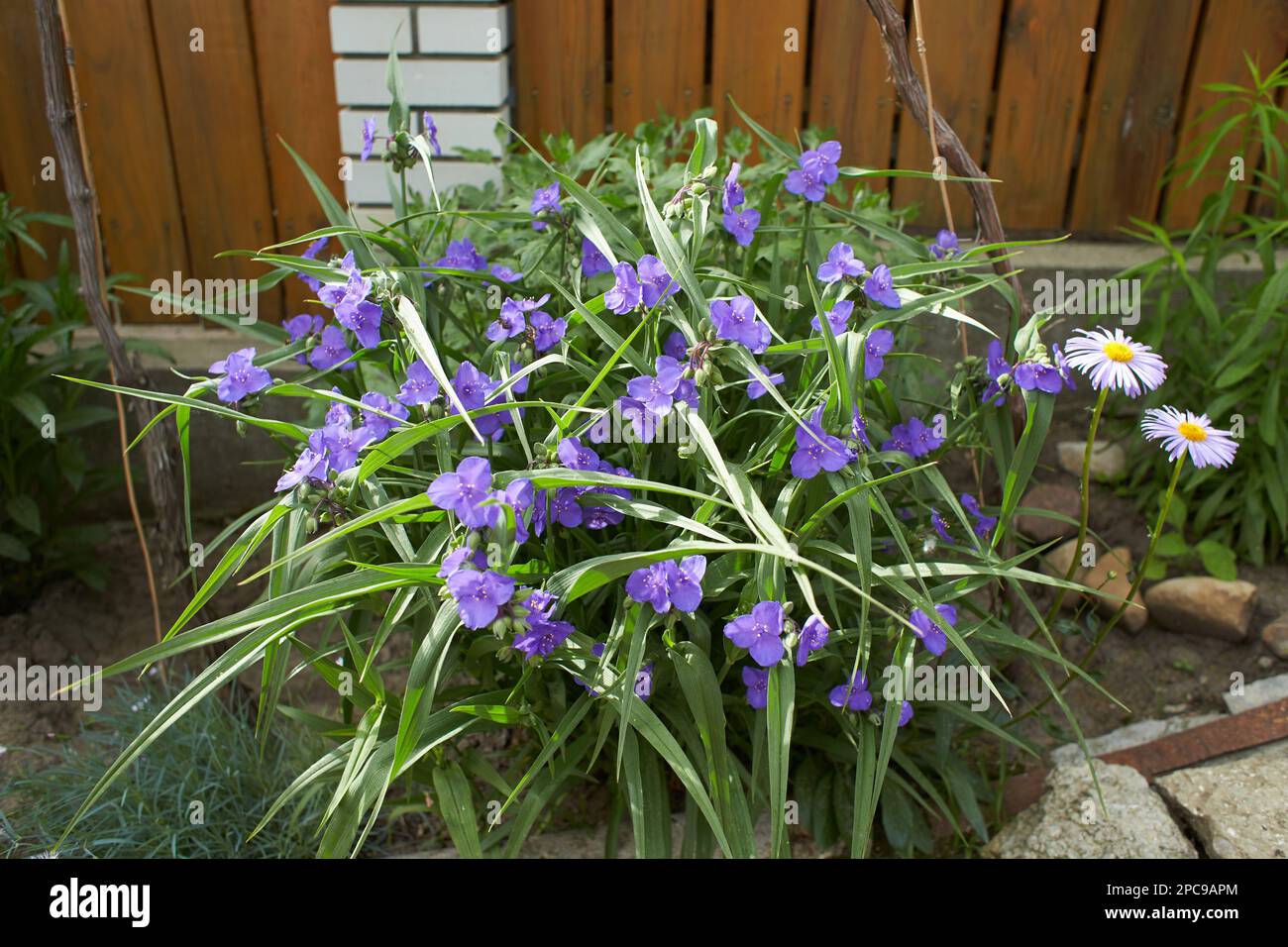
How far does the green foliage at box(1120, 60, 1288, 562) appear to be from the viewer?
2.29 meters

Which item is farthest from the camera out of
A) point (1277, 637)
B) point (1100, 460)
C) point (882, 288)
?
point (1100, 460)

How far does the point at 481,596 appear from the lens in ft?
3.96

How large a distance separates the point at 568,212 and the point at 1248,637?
1.69m

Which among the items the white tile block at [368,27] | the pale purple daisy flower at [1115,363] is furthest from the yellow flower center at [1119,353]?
the white tile block at [368,27]

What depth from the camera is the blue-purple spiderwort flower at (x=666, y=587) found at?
4.40 ft

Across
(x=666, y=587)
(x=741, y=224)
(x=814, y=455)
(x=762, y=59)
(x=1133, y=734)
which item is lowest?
(x=1133, y=734)

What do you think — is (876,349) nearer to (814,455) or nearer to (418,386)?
(814,455)

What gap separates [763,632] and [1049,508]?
1.52 m

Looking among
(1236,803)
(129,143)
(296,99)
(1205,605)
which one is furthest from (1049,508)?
(129,143)

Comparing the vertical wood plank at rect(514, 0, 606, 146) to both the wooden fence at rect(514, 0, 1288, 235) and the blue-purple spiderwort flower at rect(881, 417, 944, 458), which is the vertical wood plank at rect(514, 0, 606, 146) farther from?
the blue-purple spiderwort flower at rect(881, 417, 944, 458)

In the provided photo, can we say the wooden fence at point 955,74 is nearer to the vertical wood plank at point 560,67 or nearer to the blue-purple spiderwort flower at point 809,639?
the vertical wood plank at point 560,67

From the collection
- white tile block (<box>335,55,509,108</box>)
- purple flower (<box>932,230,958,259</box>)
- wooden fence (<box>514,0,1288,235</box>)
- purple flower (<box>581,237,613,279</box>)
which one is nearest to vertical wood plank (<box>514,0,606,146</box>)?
wooden fence (<box>514,0,1288,235</box>)

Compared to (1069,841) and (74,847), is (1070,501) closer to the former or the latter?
(1069,841)

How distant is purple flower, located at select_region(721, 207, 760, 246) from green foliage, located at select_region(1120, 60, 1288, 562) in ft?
4.03
